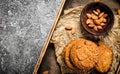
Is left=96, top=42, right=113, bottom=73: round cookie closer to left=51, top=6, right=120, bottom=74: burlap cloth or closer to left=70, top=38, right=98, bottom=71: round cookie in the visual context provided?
left=70, top=38, right=98, bottom=71: round cookie

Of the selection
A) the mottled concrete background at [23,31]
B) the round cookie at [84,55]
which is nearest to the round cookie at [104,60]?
the round cookie at [84,55]

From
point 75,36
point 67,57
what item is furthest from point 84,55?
point 75,36

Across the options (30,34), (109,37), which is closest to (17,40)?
(30,34)

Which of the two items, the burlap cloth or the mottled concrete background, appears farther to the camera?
the burlap cloth

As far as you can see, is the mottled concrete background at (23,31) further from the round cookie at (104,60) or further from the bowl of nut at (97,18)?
the round cookie at (104,60)

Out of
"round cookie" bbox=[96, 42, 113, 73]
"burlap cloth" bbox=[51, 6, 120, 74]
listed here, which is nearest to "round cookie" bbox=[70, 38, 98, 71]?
"round cookie" bbox=[96, 42, 113, 73]

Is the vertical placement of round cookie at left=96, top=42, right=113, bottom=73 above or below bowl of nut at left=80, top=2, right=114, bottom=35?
below

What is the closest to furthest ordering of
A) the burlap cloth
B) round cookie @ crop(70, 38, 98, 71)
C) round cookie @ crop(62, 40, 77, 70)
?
round cookie @ crop(70, 38, 98, 71)
round cookie @ crop(62, 40, 77, 70)
the burlap cloth

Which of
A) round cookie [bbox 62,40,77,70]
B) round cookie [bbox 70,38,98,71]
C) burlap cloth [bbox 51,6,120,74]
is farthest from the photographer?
burlap cloth [bbox 51,6,120,74]
